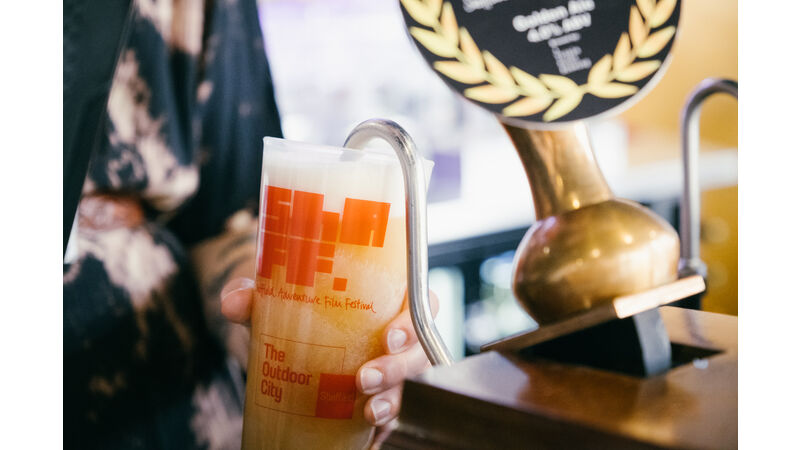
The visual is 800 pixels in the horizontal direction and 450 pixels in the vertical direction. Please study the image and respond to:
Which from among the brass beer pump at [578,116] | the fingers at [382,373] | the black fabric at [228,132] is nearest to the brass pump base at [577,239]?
the brass beer pump at [578,116]

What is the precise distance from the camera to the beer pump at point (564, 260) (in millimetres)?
406

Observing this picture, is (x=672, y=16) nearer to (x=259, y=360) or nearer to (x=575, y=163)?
(x=575, y=163)

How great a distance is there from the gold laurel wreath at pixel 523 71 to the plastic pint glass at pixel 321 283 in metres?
0.10

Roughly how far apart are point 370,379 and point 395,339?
32 millimetres

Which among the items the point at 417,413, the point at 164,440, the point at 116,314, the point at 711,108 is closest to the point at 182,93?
the point at 116,314

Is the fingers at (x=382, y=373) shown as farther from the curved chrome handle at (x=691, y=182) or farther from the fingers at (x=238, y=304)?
the curved chrome handle at (x=691, y=182)

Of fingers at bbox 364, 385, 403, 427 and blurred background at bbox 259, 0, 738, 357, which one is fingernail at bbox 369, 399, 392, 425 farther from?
blurred background at bbox 259, 0, 738, 357

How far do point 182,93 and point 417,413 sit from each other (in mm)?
657

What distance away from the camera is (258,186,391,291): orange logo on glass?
50cm

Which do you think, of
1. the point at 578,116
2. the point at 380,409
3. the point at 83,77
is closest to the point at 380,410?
the point at 380,409

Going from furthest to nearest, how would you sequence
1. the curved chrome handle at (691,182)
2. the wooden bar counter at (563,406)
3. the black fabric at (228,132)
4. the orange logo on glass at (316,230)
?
1. the black fabric at (228,132)
2. the curved chrome handle at (691,182)
3. the orange logo on glass at (316,230)
4. the wooden bar counter at (563,406)

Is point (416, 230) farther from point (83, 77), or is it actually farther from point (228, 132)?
point (228, 132)

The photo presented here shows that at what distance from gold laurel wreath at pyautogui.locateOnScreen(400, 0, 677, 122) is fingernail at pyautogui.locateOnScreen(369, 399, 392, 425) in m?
0.23

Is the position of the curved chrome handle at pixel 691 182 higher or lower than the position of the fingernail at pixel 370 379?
higher
